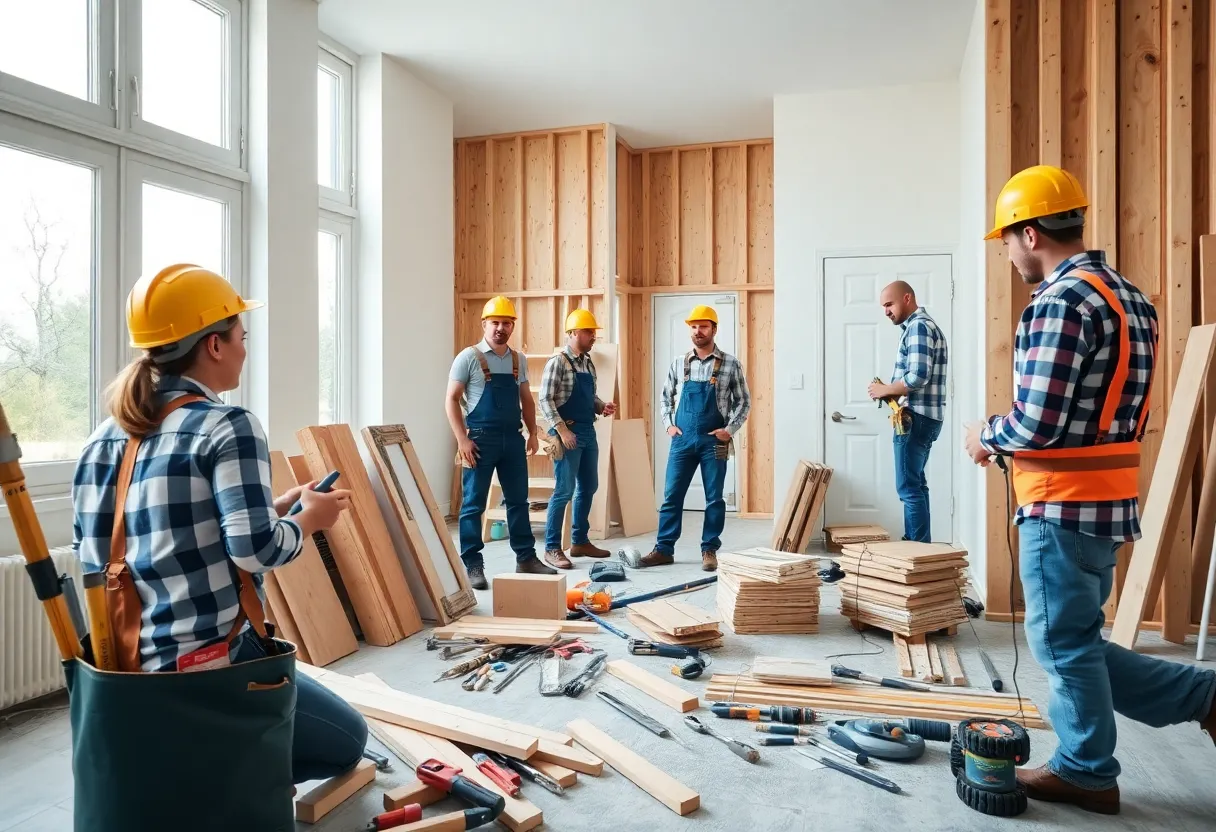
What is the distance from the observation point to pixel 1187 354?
444 cm

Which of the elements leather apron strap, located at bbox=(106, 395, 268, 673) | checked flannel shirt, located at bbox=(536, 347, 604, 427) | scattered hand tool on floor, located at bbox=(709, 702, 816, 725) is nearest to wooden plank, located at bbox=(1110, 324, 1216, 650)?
scattered hand tool on floor, located at bbox=(709, 702, 816, 725)

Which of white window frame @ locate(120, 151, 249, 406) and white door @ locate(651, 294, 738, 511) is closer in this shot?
white window frame @ locate(120, 151, 249, 406)

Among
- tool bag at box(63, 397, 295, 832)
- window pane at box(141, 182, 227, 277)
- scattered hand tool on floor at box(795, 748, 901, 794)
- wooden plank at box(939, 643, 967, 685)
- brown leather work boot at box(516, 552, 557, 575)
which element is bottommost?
scattered hand tool on floor at box(795, 748, 901, 794)

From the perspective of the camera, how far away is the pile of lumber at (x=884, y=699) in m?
3.44

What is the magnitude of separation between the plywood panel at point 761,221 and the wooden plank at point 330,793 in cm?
748

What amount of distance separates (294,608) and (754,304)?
660 cm

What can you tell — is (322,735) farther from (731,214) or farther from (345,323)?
(731,214)

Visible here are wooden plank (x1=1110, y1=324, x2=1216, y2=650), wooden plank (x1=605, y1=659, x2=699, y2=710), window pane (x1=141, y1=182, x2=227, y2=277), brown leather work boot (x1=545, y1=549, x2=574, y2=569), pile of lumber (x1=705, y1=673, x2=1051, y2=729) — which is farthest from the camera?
brown leather work boot (x1=545, y1=549, x2=574, y2=569)

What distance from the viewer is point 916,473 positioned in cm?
589

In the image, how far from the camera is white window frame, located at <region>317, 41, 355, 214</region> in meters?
7.26

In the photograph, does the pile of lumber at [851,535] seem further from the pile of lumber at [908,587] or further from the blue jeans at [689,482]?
the pile of lumber at [908,587]

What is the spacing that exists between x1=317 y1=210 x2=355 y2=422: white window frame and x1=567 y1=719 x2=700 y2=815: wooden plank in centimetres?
485

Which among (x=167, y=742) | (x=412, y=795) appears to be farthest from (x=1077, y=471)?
(x=167, y=742)

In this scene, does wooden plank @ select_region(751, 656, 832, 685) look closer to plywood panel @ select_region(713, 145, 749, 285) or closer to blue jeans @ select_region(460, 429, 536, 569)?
blue jeans @ select_region(460, 429, 536, 569)
